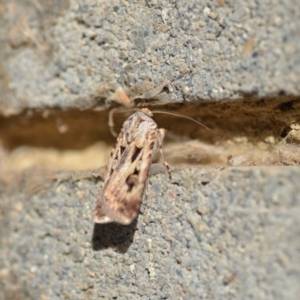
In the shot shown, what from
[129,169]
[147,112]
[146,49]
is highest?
[146,49]

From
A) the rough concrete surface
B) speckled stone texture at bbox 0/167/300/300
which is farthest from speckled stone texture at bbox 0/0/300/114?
speckled stone texture at bbox 0/167/300/300

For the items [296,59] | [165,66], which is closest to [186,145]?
[165,66]

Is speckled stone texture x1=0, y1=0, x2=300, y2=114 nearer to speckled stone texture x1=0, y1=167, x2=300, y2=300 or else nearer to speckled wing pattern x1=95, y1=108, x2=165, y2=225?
speckled wing pattern x1=95, y1=108, x2=165, y2=225

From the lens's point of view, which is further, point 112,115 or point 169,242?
point 112,115

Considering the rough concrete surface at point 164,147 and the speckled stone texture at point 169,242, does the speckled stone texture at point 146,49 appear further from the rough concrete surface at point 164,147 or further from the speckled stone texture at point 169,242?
the speckled stone texture at point 169,242

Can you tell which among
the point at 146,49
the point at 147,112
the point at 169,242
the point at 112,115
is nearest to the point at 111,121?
the point at 112,115

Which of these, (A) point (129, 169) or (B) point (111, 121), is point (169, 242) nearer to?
(A) point (129, 169)

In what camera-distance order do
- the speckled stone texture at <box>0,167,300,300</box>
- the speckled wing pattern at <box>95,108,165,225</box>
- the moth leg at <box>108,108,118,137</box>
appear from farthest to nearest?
the moth leg at <box>108,108,118,137</box> < the speckled wing pattern at <box>95,108,165,225</box> < the speckled stone texture at <box>0,167,300,300</box>
